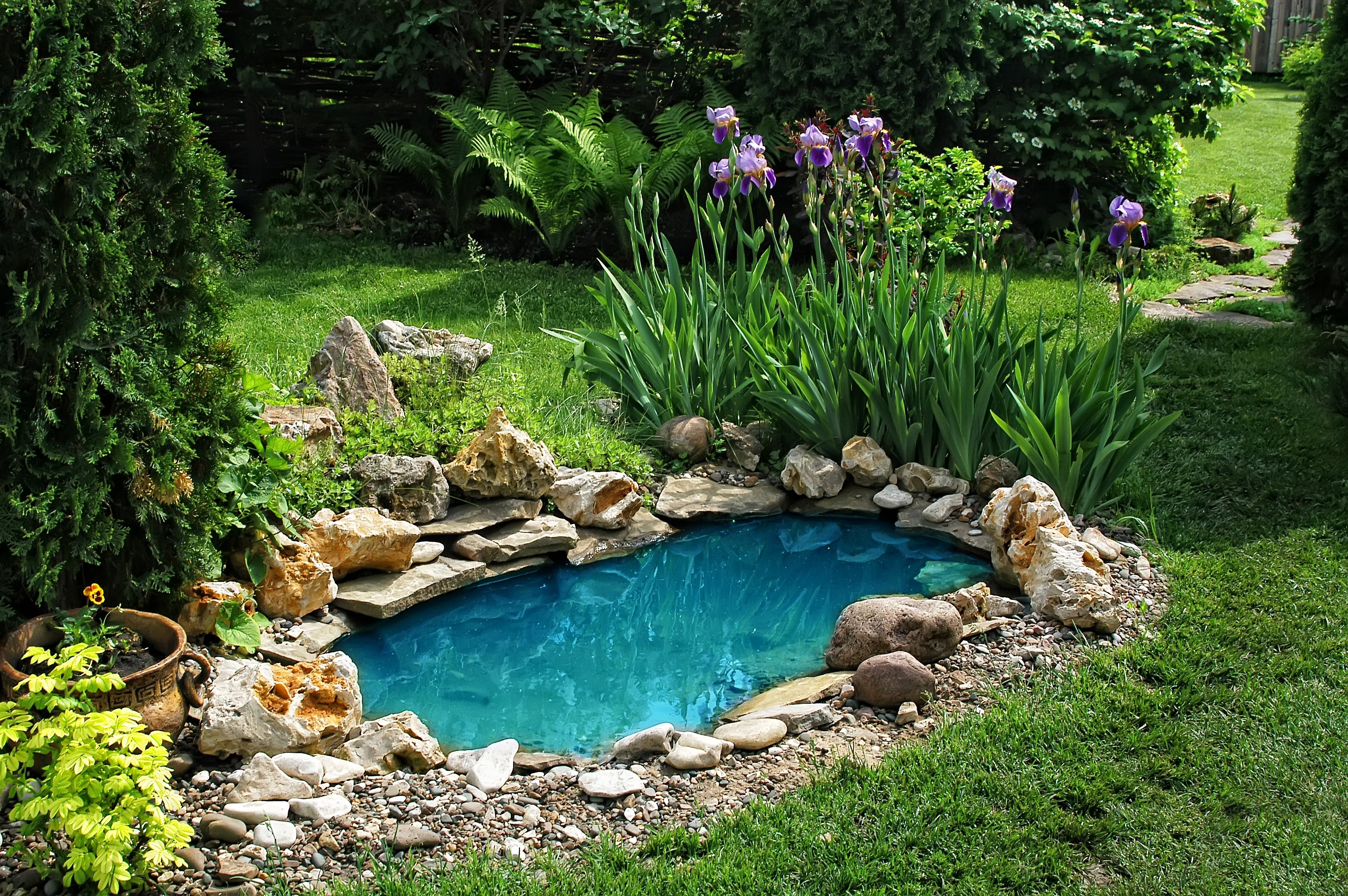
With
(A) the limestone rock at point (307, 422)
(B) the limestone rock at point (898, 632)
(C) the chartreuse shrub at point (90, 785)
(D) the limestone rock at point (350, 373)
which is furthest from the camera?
(D) the limestone rock at point (350, 373)

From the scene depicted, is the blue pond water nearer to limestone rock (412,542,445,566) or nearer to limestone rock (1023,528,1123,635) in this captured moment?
limestone rock (412,542,445,566)

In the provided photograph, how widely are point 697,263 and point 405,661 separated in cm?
249

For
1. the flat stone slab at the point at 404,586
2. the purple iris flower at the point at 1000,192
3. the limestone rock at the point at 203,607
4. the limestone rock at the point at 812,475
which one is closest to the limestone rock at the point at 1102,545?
the limestone rock at the point at 812,475

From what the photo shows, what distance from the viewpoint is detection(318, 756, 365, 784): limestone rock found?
3.20 metres

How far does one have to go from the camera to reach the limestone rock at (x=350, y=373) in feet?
16.8

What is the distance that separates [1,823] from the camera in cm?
297

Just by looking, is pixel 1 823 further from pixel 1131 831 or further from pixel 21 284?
pixel 1131 831

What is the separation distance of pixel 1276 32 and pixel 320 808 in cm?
1932

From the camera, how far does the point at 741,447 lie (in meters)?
5.64

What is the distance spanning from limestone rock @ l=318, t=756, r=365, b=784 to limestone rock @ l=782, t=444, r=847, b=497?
268 centimetres

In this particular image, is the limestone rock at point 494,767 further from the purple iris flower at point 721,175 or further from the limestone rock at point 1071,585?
the purple iris flower at point 721,175

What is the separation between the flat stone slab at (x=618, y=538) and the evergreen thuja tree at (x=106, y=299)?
69.8 inches

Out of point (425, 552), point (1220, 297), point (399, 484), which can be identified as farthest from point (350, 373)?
point (1220, 297)

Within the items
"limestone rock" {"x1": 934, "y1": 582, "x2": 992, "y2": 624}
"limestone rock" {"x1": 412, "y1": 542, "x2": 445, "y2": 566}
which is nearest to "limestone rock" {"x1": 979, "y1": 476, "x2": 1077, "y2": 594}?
"limestone rock" {"x1": 934, "y1": 582, "x2": 992, "y2": 624}
